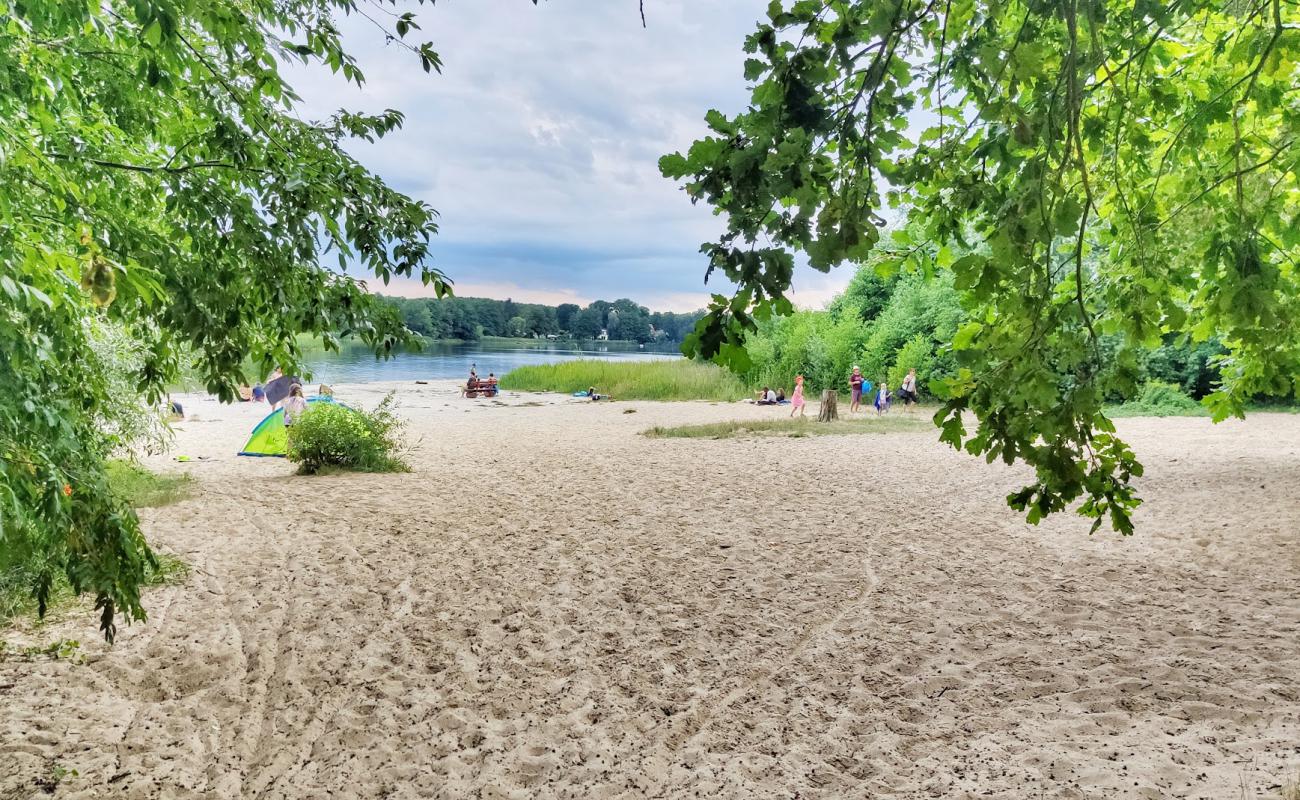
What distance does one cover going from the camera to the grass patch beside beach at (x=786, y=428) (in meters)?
14.7

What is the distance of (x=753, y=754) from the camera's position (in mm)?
3430

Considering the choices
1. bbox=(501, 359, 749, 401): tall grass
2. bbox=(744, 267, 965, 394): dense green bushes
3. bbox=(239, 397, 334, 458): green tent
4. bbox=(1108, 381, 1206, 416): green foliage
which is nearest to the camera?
bbox=(239, 397, 334, 458): green tent

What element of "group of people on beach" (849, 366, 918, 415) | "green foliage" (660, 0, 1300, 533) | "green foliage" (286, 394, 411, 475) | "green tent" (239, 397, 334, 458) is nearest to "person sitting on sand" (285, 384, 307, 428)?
"green tent" (239, 397, 334, 458)

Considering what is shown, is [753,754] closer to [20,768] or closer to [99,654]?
[20,768]

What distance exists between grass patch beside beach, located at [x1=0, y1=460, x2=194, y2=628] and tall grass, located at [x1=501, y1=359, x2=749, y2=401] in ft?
58.5

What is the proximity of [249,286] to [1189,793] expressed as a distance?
424 centimetres

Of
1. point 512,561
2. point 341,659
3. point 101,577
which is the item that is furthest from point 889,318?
point 101,577

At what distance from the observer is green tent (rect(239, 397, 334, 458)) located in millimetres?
11695

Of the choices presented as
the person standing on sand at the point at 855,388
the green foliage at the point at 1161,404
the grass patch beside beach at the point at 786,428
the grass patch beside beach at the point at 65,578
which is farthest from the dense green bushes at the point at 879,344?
the grass patch beside beach at the point at 65,578

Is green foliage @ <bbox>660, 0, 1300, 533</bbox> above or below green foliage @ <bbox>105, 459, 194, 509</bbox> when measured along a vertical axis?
above

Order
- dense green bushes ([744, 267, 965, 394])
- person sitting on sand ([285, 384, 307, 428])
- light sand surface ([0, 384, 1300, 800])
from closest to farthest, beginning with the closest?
light sand surface ([0, 384, 1300, 800]) → person sitting on sand ([285, 384, 307, 428]) → dense green bushes ([744, 267, 965, 394])

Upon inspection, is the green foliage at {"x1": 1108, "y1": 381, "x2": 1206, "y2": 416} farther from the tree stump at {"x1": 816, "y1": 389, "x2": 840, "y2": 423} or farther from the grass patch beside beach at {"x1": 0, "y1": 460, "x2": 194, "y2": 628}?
the grass patch beside beach at {"x1": 0, "y1": 460, "x2": 194, "y2": 628}

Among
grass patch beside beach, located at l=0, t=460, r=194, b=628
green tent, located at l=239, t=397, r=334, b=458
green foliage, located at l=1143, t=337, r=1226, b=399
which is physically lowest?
grass patch beside beach, located at l=0, t=460, r=194, b=628

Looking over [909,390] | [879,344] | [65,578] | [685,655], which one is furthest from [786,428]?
[65,578]
